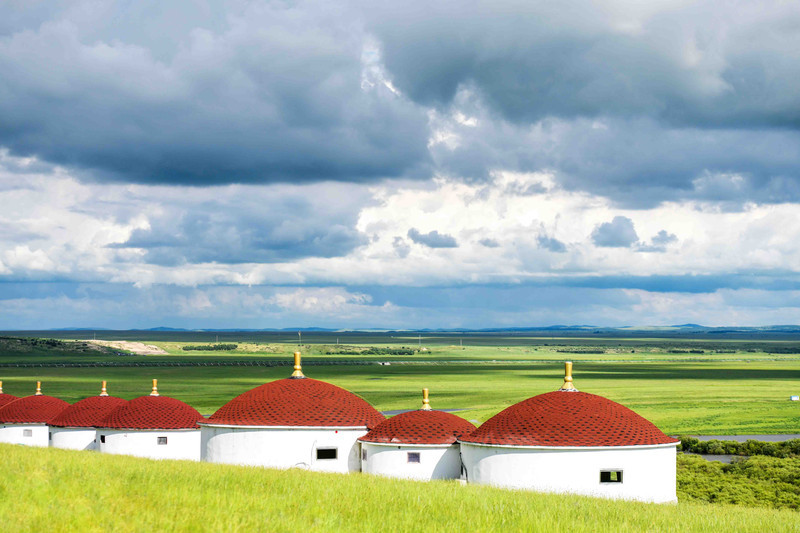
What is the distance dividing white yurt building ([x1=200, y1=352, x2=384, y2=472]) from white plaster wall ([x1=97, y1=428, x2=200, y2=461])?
6291 mm

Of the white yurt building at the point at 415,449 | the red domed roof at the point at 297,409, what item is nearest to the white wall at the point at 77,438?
the red domed roof at the point at 297,409

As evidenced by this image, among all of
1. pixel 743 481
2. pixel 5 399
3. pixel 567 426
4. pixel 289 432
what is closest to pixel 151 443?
pixel 289 432

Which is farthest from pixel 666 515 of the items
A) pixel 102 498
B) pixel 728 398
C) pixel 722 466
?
pixel 728 398

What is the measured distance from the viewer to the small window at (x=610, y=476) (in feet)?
97.7

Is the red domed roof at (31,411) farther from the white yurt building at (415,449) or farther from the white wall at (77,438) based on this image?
the white yurt building at (415,449)

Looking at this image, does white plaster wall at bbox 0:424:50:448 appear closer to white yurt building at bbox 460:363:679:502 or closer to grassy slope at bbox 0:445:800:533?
grassy slope at bbox 0:445:800:533

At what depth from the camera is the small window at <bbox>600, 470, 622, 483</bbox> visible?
97.7 feet

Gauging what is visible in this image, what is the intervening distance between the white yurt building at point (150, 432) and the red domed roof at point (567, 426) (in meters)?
15.9

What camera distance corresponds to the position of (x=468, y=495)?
2566 centimetres

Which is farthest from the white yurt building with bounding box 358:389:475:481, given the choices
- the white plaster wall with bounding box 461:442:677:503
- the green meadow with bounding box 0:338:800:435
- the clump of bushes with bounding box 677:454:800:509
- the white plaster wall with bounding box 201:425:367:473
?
the green meadow with bounding box 0:338:800:435

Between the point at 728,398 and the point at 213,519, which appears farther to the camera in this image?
the point at 728,398

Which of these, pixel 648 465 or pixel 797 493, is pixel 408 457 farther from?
pixel 797 493

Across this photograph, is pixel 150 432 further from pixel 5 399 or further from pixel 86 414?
pixel 5 399

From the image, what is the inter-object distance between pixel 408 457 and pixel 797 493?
29.2 metres
